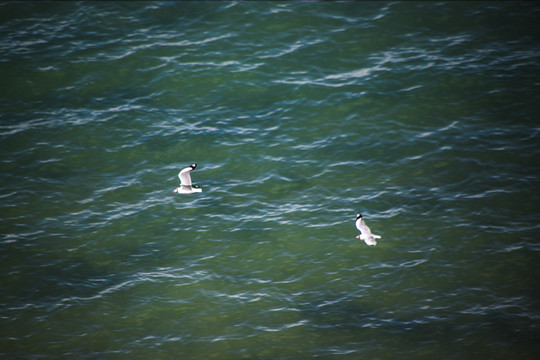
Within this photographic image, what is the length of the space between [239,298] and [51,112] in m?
15.4

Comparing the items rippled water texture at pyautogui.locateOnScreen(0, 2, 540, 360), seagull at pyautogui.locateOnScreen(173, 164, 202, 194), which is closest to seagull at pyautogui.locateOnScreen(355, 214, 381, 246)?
rippled water texture at pyautogui.locateOnScreen(0, 2, 540, 360)

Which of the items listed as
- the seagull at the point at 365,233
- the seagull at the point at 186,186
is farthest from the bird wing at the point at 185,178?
the seagull at the point at 365,233

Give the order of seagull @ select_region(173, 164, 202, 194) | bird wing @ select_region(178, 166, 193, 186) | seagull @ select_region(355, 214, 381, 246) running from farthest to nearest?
1. seagull @ select_region(173, 164, 202, 194)
2. bird wing @ select_region(178, 166, 193, 186)
3. seagull @ select_region(355, 214, 381, 246)

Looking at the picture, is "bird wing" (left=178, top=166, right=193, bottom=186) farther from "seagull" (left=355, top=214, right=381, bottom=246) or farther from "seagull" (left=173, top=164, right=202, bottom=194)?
"seagull" (left=355, top=214, right=381, bottom=246)

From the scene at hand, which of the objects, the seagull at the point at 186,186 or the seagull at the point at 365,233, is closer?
the seagull at the point at 365,233

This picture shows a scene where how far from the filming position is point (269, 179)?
27469 mm

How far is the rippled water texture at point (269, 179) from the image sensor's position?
20.9 meters

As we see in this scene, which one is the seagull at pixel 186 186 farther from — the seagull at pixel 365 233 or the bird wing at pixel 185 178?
the seagull at pixel 365 233

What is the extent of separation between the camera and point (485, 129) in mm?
28188

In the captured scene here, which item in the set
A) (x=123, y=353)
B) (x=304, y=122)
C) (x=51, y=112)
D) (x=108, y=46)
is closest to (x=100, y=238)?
(x=123, y=353)

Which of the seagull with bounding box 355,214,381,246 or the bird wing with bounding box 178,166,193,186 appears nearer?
the seagull with bounding box 355,214,381,246

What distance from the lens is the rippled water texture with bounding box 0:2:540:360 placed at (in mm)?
20875

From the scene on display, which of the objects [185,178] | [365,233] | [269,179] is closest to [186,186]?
[185,178]

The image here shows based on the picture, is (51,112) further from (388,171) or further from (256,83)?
(388,171)
